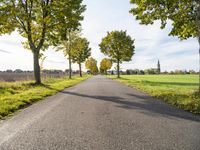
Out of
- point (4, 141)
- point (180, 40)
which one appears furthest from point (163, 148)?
point (180, 40)

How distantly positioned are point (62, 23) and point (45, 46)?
498 cm

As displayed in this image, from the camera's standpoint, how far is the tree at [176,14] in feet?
49.2

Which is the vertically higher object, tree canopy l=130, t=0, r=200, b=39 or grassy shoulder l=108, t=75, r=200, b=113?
tree canopy l=130, t=0, r=200, b=39

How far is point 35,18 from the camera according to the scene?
22.9 m

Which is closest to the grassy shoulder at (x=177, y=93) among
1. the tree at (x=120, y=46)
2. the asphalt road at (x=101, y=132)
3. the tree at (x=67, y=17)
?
the asphalt road at (x=101, y=132)

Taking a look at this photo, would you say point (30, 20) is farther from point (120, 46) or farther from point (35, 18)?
point (120, 46)

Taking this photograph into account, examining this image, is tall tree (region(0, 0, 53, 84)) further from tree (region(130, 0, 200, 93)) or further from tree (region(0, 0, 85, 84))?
tree (region(130, 0, 200, 93))

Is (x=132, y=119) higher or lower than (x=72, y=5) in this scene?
lower

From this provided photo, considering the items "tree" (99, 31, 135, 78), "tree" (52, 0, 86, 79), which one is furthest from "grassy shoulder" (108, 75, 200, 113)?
"tree" (99, 31, 135, 78)

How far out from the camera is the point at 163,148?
4469mm

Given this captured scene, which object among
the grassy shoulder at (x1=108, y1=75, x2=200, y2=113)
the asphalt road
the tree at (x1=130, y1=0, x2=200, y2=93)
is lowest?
the grassy shoulder at (x1=108, y1=75, x2=200, y2=113)

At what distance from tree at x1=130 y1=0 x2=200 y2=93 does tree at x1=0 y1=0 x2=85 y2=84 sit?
9471 mm

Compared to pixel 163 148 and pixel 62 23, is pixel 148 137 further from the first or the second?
pixel 62 23

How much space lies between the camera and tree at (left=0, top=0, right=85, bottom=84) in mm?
21625
